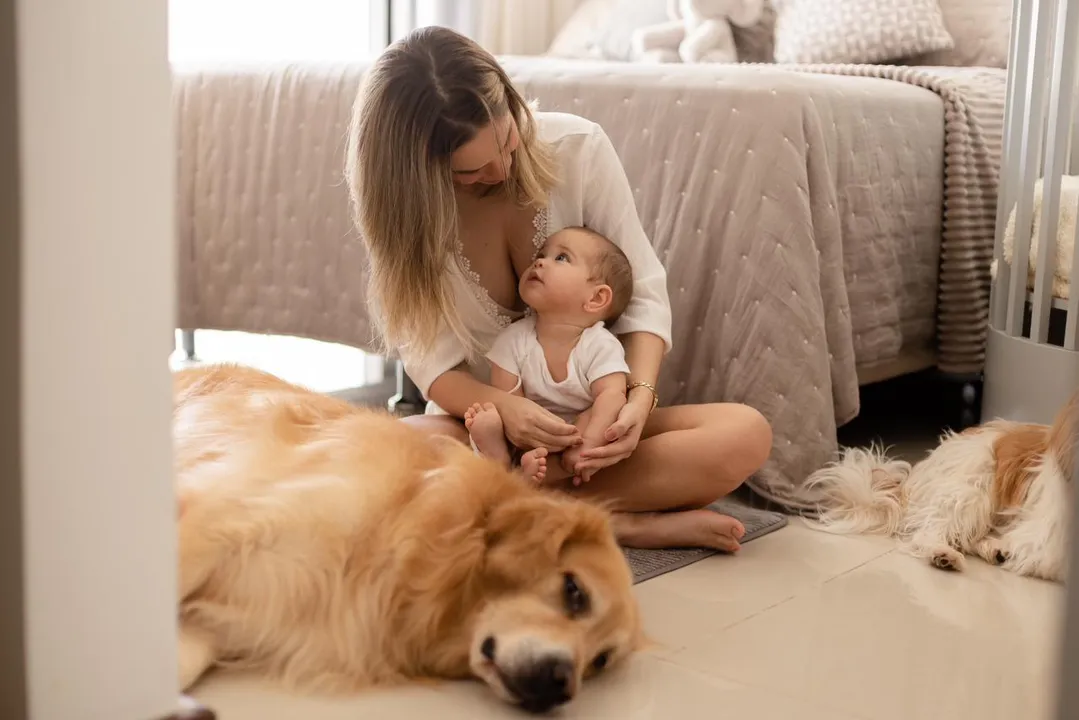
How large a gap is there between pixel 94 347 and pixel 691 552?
44.1 inches

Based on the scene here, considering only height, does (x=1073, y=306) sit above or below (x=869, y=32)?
below

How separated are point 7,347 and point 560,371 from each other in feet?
3.47

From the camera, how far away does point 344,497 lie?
132 cm

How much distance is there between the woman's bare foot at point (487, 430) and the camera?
1790 mm

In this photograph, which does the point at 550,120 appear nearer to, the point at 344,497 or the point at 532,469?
the point at 532,469

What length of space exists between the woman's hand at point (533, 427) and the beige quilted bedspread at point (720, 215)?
0.41 metres

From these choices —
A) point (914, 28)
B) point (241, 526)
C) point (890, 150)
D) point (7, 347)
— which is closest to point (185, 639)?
point (241, 526)

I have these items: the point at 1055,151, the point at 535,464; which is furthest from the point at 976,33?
the point at 535,464

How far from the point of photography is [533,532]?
131 centimetres

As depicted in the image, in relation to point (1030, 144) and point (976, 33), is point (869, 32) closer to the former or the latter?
point (976, 33)

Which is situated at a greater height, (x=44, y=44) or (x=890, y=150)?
(x=44, y=44)

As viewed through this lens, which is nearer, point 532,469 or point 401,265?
point 532,469

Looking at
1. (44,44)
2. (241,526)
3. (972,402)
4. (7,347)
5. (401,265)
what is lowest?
(972,402)

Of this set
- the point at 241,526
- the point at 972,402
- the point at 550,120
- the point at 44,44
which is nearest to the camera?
the point at 44,44
